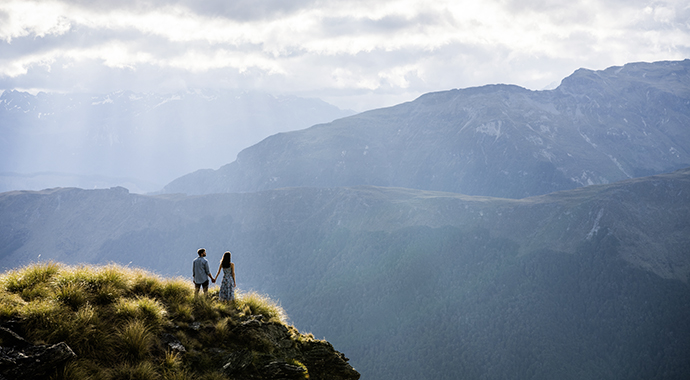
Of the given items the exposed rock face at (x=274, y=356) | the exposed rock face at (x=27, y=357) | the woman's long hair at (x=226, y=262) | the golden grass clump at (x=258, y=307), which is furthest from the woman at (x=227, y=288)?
the exposed rock face at (x=27, y=357)

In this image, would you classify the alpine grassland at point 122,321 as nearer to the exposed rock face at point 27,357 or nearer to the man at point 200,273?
the exposed rock face at point 27,357

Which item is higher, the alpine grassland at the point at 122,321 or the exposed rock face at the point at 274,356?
the alpine grassland at the point at 122,321

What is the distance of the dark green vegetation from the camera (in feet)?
35.6

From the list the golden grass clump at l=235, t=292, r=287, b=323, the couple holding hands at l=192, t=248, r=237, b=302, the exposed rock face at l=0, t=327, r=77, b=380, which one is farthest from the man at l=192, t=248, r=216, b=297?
the exposed rock face at l=0, t=327, r=77, b=380

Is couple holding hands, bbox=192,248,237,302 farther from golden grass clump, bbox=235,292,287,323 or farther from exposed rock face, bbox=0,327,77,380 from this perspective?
exposed rock face, bbox=0,327,77,380

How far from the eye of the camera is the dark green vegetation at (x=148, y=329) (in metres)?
10.8

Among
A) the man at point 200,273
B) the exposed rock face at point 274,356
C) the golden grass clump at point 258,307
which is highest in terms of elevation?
the man at point 200,273

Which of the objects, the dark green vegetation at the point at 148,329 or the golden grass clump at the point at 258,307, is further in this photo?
the golden grass clump at the point at 258,307

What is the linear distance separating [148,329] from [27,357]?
10.7ft

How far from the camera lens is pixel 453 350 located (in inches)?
6747

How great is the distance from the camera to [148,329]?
40.9ft

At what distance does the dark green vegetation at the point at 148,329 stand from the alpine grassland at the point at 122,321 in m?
0.03

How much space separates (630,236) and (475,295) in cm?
7564

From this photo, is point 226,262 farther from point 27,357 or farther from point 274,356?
point 27,357
